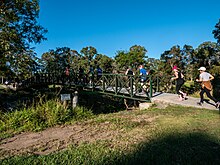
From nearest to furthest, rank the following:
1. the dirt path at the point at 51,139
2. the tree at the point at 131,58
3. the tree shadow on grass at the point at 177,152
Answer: the tree shadow on grass at the point at 177,152 → the dirt path at the point at 51,139 → the tree at the point at 131,58

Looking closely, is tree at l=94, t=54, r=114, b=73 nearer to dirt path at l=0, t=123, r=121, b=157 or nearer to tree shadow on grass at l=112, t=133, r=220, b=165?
dirt path at l=0, t=123, r=121, b=157

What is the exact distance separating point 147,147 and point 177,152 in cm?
53

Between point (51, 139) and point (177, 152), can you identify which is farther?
point (51, 139)

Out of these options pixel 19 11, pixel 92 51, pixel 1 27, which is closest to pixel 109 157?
pixel 1 27

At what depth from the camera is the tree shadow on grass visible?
8.67 feet

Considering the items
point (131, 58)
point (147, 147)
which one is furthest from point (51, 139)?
point (131, 58)

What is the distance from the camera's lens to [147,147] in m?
3.19

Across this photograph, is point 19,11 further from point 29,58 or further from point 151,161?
point 151,161

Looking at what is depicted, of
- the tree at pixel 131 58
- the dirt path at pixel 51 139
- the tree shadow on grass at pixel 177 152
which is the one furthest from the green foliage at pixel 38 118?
the tree at pixel 131 58

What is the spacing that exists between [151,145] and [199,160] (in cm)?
87

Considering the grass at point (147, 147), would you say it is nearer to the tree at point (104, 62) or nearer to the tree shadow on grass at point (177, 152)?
the tree shadow on grass at point (177, 152)

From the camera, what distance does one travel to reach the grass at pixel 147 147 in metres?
2.73

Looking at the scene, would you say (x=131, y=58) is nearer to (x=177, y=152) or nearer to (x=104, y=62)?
(x=104, y=62)

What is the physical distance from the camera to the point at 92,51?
34.3 meters
